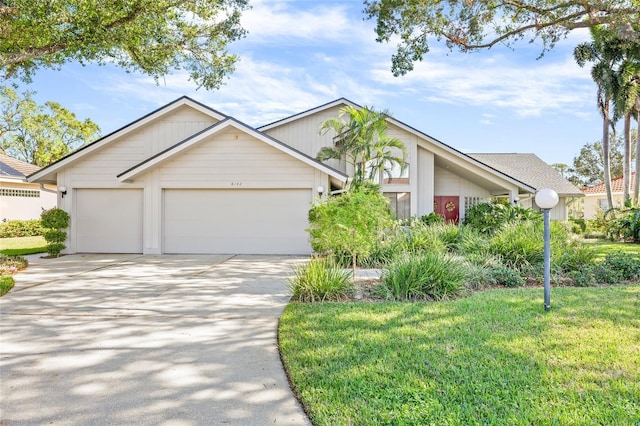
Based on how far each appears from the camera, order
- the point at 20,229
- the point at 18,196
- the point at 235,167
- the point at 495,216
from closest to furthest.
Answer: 1. the point at 235,167
2. the point at 495,216
3. the point at 20,229
4. the point at 18,196

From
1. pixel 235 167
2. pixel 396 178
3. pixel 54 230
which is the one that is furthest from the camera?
pixel 396 178

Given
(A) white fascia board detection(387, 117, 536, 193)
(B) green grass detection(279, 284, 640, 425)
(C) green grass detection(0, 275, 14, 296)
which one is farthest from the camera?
(A) white fascia board detection(387, 117, 536, 193)

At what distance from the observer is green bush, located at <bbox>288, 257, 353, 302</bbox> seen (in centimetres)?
609

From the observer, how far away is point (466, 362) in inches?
137

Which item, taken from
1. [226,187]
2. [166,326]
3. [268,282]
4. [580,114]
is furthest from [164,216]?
[580,114]

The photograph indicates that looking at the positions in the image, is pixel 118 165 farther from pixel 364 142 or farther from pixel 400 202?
pixel 400 202

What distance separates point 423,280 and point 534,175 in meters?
19.6

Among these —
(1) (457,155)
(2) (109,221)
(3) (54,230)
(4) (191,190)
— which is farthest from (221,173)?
(1) (457,155)

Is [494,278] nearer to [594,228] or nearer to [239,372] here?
[239,372]

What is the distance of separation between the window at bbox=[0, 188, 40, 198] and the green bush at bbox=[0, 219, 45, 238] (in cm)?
190

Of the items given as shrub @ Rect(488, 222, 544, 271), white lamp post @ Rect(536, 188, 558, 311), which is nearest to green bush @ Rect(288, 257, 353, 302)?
white lamp post @ Rect(536, 188, 558, 311)

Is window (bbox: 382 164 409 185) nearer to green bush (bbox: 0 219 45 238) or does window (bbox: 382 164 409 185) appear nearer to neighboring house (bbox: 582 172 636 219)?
green bush (bbox: 0 219 45 238)

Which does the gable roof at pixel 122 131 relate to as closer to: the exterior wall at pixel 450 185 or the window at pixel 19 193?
the window at pixel 19 193

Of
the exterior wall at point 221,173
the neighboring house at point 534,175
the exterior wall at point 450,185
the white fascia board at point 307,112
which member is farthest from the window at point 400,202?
the neighboring house at point 534,175
